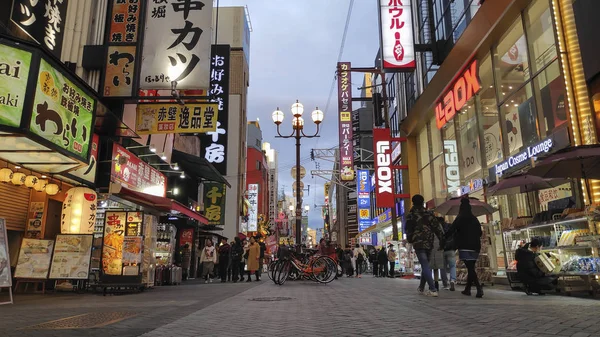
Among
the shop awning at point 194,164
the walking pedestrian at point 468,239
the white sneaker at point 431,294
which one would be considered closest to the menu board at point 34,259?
the white sneaker at point 431,294

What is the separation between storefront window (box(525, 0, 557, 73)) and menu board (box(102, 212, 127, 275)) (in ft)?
39.0

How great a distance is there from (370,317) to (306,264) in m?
8.22

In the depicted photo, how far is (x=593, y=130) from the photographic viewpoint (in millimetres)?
9352

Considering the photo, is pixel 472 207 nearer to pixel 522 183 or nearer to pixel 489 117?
A: pixel 522 183

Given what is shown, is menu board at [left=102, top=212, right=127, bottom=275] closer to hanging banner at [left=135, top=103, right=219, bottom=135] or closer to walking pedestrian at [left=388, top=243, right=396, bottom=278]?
hanging banner at [left=135, top=103, right=219, bottom=135]

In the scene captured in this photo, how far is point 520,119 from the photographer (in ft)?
41.2

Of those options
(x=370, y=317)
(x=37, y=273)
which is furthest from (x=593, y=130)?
(x=37, y=273)

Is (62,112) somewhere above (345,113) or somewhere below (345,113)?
below

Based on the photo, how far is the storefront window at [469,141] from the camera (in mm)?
15984

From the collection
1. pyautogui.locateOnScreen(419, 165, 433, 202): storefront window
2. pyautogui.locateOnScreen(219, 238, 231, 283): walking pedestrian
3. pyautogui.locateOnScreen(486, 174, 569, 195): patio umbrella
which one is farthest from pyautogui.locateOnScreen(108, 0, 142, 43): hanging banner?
pyautogui.locateOnScreen(419, 165, 433, 202): storefront window

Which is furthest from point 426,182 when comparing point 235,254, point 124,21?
point 124,21

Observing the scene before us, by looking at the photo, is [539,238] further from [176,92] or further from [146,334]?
[176,92]

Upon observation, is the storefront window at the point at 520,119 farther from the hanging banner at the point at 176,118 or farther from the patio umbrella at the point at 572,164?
the hanging banner at the point at 176,118

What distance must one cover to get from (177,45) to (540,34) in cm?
979
